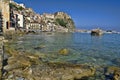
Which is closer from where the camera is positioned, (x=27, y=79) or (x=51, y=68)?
(x=27, y=79)

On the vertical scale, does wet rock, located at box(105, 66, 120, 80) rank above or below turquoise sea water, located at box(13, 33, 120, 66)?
above

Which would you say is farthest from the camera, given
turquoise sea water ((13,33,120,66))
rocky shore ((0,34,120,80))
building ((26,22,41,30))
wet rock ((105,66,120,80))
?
building ((26,22,41,30))

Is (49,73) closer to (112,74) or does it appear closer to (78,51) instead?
(112,74)

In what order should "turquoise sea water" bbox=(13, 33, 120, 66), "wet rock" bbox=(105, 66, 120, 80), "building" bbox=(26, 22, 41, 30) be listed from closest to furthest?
"wet rock" bbox=(105, 66, 120, 80), "turquoise sea water" bbox=(13, 33, 120, 66), "building" bbox=(26, 22, 41, 30)

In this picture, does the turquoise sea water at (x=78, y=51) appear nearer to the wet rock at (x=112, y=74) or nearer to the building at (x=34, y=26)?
the wet rock at (x=112, y=74)

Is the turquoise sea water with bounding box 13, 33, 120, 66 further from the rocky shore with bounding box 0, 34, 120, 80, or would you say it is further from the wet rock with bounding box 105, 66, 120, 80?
the rocky shore with bounding box 0, 34, 120, 80

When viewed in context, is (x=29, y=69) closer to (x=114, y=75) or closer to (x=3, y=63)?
(x=3, y=63)

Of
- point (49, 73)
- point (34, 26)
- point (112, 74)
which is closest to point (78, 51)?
point (112, 74)

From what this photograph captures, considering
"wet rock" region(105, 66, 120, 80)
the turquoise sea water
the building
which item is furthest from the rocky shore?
the building

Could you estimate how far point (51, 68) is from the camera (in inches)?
759

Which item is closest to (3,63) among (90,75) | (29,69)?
(29,69)

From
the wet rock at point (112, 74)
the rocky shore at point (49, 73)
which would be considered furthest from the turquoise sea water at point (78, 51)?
the rocky shore at point (49, 73)

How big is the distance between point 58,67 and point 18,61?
3.72 meters

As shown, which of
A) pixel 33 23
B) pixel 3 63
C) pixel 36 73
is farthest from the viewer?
pixel 33 23
